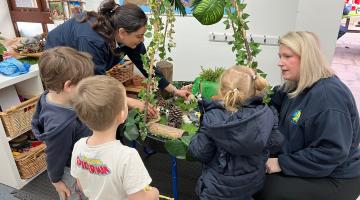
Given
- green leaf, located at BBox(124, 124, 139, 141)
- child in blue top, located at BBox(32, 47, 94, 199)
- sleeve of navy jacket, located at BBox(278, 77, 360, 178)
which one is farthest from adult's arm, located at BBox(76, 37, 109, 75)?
sleeve of navy jacket, located at BBox(278, 77, 360, 178)

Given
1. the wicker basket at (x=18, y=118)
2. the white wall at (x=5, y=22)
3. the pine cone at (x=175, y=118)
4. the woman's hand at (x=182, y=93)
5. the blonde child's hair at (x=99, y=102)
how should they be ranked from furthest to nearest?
the white wall at (x=5, y=22) → the wicker basket at (x=18, y=118) → the woman's hand at (x=182, y=93) → the pine cone at (x=175, y=118) → the blonde child's hair at (x=99, y=102)

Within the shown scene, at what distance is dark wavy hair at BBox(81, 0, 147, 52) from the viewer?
1688mm

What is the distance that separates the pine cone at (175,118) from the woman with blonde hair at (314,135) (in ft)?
1.80

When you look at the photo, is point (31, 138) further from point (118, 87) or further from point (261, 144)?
point (261, 144)

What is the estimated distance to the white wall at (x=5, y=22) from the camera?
3.45 meters

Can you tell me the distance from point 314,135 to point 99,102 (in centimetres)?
106

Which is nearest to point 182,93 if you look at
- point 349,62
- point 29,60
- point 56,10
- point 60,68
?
point 60,68

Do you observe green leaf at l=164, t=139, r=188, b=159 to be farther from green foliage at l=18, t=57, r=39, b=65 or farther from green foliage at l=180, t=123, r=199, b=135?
green foliage at l=18, t=57, r=39, b=65

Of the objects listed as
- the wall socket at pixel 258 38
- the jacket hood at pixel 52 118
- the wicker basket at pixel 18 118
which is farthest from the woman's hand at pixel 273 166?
the wicker basket at pixel 18 118

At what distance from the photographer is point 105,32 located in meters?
1.73

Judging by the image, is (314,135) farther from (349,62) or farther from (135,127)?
(349,62)

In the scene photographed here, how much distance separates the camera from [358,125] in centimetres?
151

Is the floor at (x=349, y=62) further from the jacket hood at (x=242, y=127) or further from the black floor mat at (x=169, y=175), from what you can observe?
the jacket hood at (x=242, y=127)

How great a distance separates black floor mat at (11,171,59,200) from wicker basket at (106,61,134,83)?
1.07 metres
